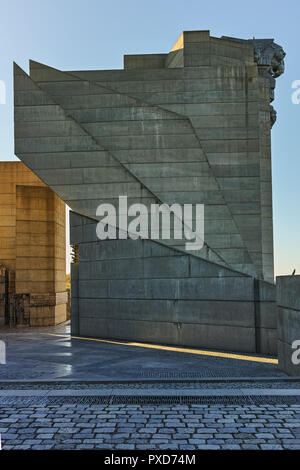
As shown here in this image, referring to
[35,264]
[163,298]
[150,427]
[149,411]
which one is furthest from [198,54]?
[150,427]

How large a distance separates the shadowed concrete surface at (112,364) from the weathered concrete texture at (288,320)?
452 mm

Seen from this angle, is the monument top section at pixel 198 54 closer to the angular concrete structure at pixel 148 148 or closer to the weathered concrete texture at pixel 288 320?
the angular concrete structure at pixel 148 148

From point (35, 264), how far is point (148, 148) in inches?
521

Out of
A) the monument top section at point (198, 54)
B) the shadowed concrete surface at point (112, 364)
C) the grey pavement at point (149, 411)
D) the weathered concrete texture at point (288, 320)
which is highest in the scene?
the monument top section at point (198, 54)

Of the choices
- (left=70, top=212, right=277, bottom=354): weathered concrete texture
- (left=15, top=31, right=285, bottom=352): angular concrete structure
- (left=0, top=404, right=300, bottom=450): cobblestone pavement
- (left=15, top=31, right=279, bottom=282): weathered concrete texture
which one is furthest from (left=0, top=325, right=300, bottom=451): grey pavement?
(left=15, top=31, right=279, bottom=282): weathered concrete texture

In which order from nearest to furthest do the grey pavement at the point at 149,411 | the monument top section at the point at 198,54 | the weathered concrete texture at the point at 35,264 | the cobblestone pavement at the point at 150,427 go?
the cobblestone pavement at the point at 150,427, the grey pavement at the point at 149,411, the monument top section at the point at 198,54, the weathered concrete texture at the point at 35,264

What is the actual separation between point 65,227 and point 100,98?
14.2 m

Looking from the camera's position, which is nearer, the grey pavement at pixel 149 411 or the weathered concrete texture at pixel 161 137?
the grey pavement at pixel 149 411

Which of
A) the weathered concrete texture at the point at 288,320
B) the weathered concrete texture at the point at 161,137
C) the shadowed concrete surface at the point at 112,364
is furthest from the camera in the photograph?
the weathered concrete texture at the point at 161,137

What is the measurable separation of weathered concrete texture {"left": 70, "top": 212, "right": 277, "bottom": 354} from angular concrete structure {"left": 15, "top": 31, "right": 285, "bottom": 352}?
0.09 m

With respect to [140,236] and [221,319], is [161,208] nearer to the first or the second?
[140,236]

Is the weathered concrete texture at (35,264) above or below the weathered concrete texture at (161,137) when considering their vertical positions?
below

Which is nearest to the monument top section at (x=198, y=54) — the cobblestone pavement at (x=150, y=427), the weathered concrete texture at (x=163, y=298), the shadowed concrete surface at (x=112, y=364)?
the weathered concrete texture at (x=163, y=298)

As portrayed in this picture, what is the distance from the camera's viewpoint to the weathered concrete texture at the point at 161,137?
20375 millimetres
